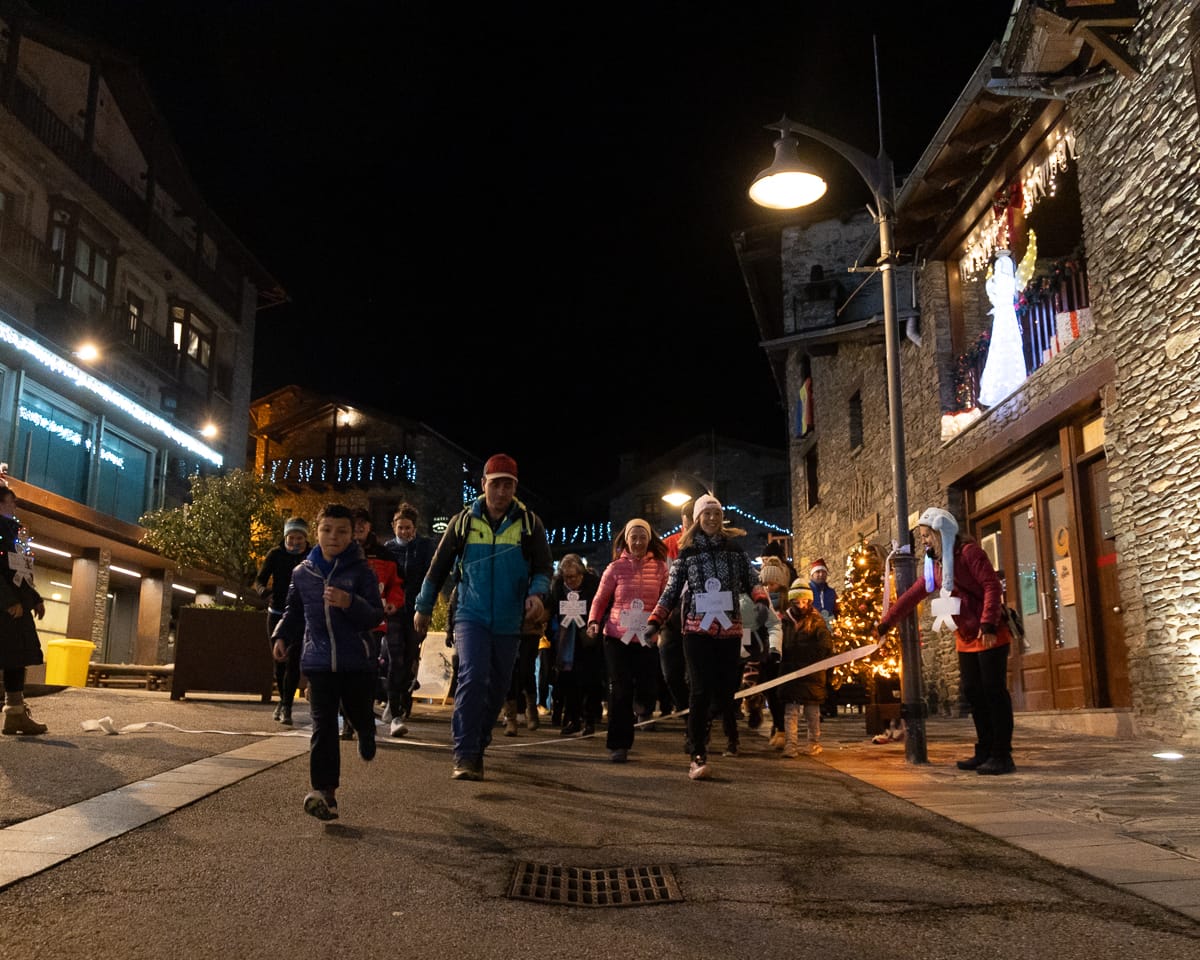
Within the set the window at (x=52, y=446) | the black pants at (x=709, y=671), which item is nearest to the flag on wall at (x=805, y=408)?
the black pants at (x=709, y=671)

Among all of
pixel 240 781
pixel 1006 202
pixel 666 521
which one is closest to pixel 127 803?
pixel 240 781

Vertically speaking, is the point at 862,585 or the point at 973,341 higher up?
the point at 973,341

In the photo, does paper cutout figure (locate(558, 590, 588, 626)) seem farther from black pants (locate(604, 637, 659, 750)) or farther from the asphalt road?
the asphalt road

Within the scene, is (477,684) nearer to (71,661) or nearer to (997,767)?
(997,767)

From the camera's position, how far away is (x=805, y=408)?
23078 mm

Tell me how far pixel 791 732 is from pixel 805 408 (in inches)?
591

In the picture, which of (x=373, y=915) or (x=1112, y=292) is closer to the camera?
(x=373, y=915)

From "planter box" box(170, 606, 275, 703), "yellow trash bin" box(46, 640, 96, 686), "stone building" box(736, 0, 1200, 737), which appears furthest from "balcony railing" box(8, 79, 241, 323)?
"stone building" box(736, 0, 1200, 737)

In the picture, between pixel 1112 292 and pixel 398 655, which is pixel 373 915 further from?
pixel 1112 292

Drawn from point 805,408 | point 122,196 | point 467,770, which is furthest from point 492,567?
point 122,196

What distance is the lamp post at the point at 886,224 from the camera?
8.35m

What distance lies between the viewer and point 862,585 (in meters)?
12.6

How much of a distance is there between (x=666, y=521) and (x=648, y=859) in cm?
4815

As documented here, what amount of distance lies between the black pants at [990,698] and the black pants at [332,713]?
13.8ft
